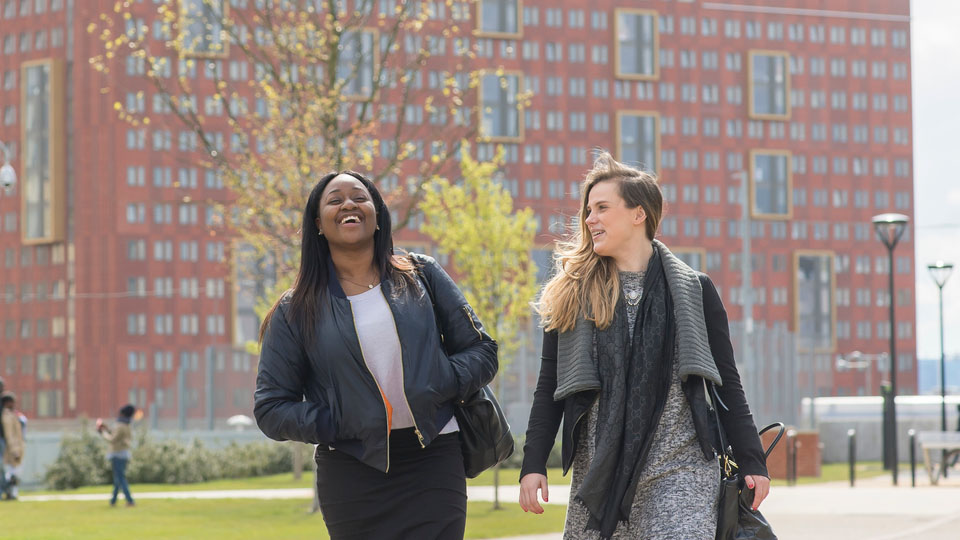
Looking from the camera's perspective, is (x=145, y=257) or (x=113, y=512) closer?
(x=113, y=512)

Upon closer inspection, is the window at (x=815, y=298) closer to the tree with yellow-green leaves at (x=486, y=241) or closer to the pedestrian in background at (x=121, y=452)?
the tree with yellow-green leaves at (x=486, y=241)

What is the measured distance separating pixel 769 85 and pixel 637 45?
13078 mm

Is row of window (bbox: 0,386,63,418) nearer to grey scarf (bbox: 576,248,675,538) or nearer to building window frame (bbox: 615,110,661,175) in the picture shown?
building window frame (bbox: 615,110,661,175)

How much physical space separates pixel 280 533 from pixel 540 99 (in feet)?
343

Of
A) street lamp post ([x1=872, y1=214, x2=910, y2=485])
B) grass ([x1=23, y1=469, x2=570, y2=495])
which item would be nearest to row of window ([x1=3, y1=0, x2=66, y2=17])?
grass ([x1=23, y1=469, x2=570, y2=495])

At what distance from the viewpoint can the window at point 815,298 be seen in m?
126

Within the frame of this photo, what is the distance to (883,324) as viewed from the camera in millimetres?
131000

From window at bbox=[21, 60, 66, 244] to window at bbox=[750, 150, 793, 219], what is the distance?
Answer: 182 feet

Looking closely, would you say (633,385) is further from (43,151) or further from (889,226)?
(43,151)

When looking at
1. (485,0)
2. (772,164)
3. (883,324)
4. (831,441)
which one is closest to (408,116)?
(485,0)

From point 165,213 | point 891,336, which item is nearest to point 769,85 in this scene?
point 165,213

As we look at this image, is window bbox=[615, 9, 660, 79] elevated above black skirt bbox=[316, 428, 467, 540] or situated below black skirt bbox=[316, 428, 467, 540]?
above

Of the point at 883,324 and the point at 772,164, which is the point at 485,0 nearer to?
the point at 772,164

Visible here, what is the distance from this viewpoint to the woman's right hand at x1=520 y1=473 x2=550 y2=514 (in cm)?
472
